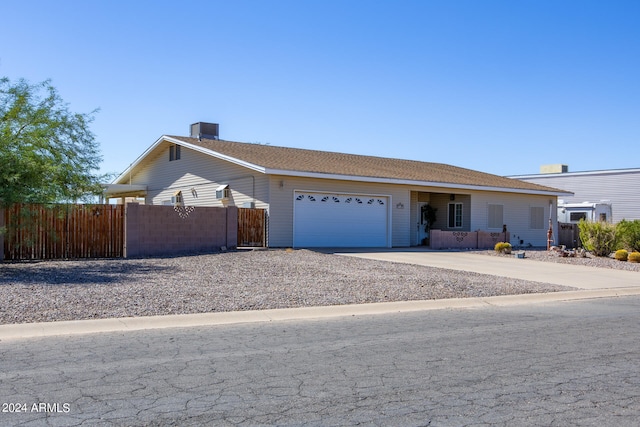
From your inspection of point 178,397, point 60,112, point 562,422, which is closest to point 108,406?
point 178,397

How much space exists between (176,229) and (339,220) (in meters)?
7.23

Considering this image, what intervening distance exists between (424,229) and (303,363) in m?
25.0

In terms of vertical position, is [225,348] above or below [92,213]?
below

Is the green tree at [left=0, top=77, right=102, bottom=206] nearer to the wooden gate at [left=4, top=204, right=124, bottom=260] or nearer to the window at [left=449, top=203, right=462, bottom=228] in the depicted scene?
the wooden gate at [left=4, top=204, right=124, bottom=260]

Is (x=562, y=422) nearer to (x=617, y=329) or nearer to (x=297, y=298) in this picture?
(x=617, y=329)

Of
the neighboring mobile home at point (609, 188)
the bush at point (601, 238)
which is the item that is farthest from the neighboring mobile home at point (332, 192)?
the neighboring mobile home at point (609, 188)

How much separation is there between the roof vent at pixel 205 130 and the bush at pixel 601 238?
17.8 metres

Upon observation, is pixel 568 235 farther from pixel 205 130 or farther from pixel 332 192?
pixel 205 130

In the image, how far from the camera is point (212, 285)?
13.3 meters

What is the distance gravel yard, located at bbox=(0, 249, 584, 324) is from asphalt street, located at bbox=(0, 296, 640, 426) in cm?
172

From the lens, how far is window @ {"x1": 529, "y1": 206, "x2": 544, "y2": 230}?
33344 mm

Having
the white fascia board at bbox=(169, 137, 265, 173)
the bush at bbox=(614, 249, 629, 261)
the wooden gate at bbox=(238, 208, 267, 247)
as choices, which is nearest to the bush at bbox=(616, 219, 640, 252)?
the bush at bbox=(614, 249, 629, 261)

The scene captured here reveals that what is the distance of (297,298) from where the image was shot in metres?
12.1

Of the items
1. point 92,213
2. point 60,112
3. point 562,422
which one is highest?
point 60,112
